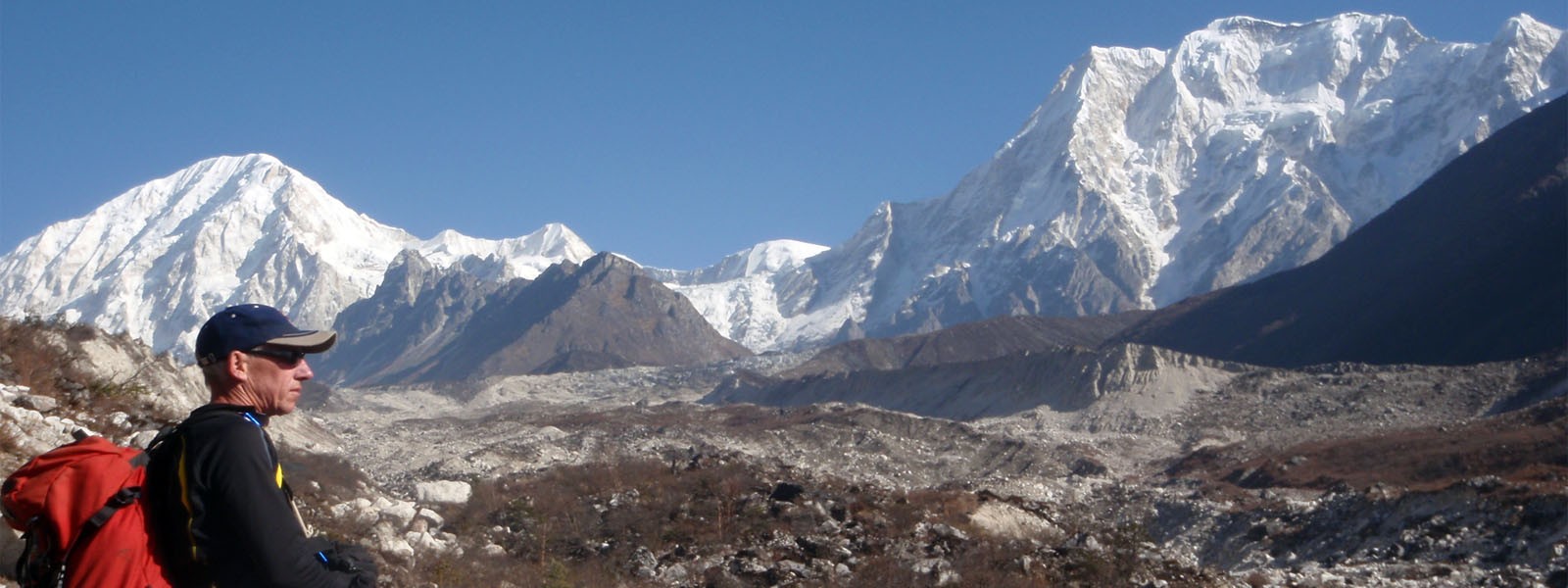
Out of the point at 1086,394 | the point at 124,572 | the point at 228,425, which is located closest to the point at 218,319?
the point at 228,425

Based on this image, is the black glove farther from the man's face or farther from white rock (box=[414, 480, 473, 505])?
white rock (box=[414, 480, 473, 505])

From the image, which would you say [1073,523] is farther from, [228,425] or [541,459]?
[228,425]

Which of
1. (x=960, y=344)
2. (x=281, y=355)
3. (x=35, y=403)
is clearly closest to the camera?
(x=281, y=355)

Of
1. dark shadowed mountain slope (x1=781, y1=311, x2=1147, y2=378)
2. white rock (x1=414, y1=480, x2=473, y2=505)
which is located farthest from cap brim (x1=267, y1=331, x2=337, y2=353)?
dark shadowed mountain slope (x1=781, y1=311, x2=1147, y2=378)

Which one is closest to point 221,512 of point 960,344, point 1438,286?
point 1438,286

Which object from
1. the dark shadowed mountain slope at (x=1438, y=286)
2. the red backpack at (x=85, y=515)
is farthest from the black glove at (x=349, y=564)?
the dark shadowed mountain slope at (x=1438, y=286)

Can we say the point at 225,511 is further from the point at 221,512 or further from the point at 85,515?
the point at 85,515
